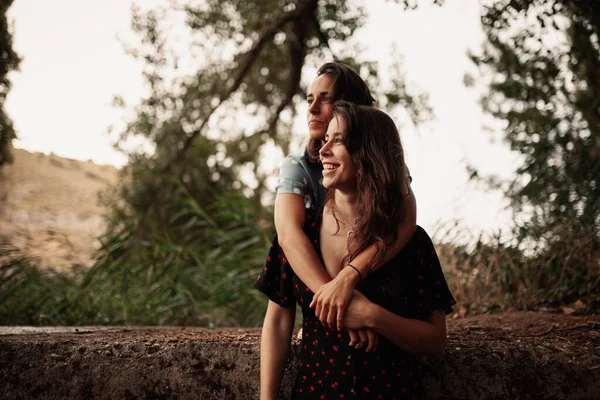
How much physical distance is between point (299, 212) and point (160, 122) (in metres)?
5.45

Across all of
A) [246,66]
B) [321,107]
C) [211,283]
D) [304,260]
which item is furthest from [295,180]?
[246,66]

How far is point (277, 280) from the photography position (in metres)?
1.96

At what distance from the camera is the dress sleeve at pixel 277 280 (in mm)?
1909

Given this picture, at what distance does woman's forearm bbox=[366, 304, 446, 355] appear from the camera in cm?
164

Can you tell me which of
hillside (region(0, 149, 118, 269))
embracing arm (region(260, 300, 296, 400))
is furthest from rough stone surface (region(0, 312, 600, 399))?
hillside (region(0, 149, 118, 269))

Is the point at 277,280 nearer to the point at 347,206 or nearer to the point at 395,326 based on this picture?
the point at 347,206

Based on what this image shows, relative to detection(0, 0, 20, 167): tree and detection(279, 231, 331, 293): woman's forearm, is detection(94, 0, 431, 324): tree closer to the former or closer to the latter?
detection(0, 0, 20, 167): tree

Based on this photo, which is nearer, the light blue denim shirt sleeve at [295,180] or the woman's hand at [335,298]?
the woman's hand at [335,298]

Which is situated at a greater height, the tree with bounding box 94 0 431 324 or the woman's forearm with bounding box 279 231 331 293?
the tree with bounding box 94 0 431 324

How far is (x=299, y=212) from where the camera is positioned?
201 cm

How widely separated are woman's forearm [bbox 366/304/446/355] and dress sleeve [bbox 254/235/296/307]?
37cm

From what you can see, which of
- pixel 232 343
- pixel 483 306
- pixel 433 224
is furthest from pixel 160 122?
pixel 232 343

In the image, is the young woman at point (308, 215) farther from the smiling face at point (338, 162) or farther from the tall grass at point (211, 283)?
the tall grass at point (211, 283)

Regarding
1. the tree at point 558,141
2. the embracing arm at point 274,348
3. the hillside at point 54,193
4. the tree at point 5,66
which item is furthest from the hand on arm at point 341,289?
the hillside at point 54,193
